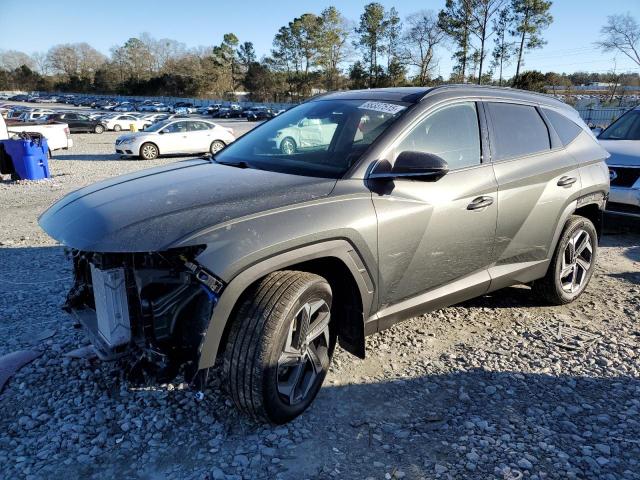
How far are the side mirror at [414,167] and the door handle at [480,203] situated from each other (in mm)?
522

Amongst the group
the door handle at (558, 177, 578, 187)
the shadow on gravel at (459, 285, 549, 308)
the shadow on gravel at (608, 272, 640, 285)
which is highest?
the door handle at (558, 177, 578, 187)

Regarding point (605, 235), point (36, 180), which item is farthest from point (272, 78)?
point (605, 235)

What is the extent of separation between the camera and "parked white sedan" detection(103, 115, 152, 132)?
36688 millimetres

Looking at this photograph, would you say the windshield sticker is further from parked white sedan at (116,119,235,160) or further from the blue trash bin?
parked white sedan at (116,119,235,160)

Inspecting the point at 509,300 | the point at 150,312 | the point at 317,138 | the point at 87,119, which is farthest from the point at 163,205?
the point at 87,119

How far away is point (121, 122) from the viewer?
37.6 metres

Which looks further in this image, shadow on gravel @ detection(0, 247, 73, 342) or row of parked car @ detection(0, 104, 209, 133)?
row of parked car @ detection(0, 104, 209, 133)

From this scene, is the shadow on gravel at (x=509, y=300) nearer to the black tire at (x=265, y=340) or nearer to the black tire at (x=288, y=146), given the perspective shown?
the black tire at (x=288, y=146)

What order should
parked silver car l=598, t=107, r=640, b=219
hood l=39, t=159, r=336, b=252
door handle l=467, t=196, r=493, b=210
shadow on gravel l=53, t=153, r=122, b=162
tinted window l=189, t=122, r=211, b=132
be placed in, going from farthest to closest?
tinted window l=189, t=122, r=211, b=132, shadow on gravel l=53, t=153, r=122, b=162, parked silver car l=598, t=107, r=640, b=219, door handle l=467, t=196, r=493, b=210, hood l=39, t=159, r=336, b=252

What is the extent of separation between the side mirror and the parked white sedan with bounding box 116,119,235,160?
→ 1538 cm

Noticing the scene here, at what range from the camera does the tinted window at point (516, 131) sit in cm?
363

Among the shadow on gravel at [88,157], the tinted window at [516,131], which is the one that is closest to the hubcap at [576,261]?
the tinted window at [516,131]

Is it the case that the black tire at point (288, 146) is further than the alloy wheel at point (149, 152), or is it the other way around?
the alloy wheel at point (149, 152)

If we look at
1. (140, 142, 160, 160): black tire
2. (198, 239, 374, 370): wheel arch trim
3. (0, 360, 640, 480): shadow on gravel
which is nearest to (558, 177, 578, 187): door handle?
(0, 360, 640, 480): shadow on gravel
